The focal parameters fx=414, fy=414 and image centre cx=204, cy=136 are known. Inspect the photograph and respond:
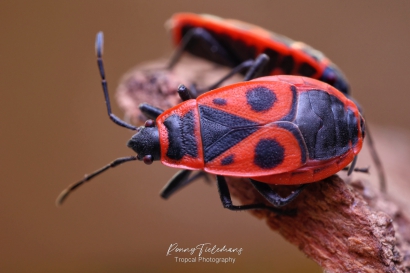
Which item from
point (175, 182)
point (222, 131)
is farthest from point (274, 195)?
point (175, 182)

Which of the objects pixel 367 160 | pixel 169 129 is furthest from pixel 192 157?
pixel 367 160

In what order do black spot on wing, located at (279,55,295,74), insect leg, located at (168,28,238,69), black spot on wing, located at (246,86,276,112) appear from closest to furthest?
black spot on wing, located at (246,86,276,112)
black spot on wing, located at (279,55,295,74)
insect leg, located at (168,28,238,69)

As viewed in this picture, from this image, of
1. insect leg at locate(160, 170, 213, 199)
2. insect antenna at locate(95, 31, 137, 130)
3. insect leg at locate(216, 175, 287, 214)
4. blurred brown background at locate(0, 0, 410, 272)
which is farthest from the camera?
blurred brown background at locate(0, 0, 410, 272)

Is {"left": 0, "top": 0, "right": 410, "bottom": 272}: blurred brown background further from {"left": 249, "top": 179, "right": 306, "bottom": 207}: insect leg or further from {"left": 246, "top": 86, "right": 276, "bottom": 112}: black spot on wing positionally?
{"left": 246, "top": 86, "right": 276, "bottom": 112}: black spot on wing

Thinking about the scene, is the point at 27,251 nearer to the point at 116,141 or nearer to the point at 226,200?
the point at 116,141

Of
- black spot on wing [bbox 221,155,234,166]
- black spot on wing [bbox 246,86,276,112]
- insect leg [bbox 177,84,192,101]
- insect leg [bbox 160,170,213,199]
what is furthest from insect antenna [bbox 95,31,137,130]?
black spot on wing [bbox 246,86,276,112]

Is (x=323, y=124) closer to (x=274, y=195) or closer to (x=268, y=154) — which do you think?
(x=268, y=154)

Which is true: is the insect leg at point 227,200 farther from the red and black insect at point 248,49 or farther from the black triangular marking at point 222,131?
the red and black insect at point 248,49
